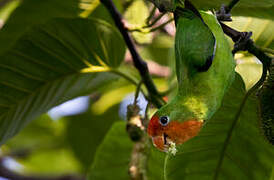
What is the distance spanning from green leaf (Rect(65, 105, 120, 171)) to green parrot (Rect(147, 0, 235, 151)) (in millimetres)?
1952

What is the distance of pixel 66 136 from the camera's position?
157 inches

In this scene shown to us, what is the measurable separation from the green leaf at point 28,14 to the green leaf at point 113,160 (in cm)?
67

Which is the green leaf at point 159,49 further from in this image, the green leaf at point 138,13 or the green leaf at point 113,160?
the green leaf at point 113,160

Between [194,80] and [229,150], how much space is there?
0.40 m

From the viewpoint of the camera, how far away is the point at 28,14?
9.36ft

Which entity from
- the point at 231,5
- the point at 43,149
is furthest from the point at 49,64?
the point at 43,149

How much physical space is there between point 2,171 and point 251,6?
223cm

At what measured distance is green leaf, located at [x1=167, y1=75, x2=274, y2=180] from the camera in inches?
85.9

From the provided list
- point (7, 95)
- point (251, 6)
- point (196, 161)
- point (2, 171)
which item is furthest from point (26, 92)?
point (2, 171)

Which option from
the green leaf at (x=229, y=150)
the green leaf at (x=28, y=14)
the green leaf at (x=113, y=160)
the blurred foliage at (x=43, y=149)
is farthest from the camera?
the blurred foliage at (x=43, y=149)

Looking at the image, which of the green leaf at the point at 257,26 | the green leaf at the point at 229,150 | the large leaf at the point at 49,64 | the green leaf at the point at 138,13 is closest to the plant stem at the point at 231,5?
the green leaf at the point at 229,150

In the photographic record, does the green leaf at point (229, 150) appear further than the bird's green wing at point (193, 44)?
Yes

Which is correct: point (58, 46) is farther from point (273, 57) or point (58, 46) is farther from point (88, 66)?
point (273, 57)

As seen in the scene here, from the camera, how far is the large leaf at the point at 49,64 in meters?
2.48
